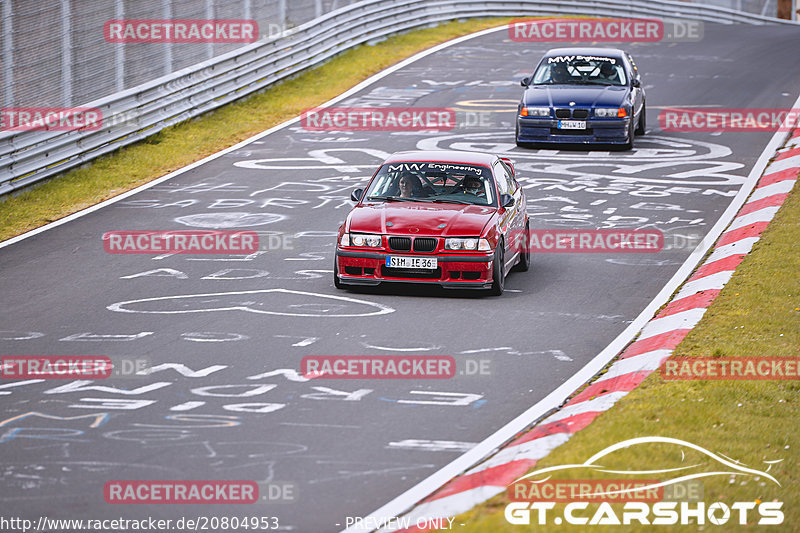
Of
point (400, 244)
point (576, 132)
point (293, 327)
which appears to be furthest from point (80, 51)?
point (293, 327)

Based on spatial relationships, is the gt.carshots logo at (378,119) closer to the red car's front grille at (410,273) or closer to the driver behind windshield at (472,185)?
the driver behind windshield at (472,185)

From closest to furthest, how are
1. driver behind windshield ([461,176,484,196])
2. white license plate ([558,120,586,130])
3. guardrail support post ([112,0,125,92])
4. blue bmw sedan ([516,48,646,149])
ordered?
driver behind windshield ([461,176,484,196]) < guardrail support post ([112,0,125,92]) < blue bmw sedan ([516,48,646,149]) < white license plate ([558,120,586,130])

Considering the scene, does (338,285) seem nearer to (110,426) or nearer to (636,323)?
(636,323)

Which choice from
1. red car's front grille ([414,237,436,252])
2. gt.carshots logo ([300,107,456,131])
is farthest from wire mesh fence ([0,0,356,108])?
red car's front grille ([414,237,436,252])

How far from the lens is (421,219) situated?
42.6 feet

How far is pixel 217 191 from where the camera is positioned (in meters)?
19.3

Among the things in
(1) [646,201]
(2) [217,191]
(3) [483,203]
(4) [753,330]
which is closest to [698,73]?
(1) [646,201]

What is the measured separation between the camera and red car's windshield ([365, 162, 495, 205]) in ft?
45.0

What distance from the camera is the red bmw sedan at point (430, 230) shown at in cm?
1275

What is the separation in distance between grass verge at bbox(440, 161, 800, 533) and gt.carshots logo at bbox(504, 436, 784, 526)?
0.02m

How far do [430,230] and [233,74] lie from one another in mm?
14604

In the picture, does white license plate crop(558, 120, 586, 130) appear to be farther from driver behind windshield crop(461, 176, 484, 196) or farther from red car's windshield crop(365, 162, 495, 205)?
driver behind windshield crop(461, 176, 484, 196)

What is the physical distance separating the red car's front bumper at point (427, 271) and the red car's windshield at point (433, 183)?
1.11m

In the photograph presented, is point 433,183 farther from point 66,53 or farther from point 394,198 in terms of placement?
point 66,53
